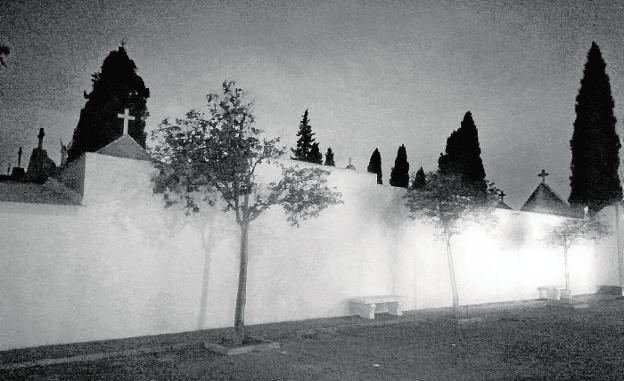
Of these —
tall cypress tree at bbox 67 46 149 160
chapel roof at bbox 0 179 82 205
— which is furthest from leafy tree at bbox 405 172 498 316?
tall cypress tree at bbox 67 46 149 160

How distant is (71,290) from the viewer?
10.0m

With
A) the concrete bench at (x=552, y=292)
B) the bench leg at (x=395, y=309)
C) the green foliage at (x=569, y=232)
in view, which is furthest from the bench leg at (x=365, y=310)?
the concrete bench at (x=552, y=292)

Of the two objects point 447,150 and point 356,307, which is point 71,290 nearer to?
point 356,307

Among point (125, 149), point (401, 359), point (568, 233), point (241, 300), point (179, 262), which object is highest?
point (125, 149)

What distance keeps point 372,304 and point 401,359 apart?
519 cm

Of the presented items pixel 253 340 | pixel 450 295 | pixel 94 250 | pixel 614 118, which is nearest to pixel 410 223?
pixel 450 295

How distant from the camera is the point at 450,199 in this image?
14891mm

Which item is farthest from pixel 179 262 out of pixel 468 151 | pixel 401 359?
pixel 468 151

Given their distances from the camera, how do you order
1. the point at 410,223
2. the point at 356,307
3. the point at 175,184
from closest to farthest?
1. the point at 175,184
2. the point at 356,307
3. the point at 410,223

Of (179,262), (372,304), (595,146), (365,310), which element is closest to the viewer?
(179,262)

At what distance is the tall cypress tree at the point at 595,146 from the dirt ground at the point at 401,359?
20.8 m

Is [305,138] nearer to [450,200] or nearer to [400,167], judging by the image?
[400,167]

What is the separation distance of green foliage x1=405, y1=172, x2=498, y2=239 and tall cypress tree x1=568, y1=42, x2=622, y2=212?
1972 centimetres

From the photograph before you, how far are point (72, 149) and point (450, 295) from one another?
28.0 metres
